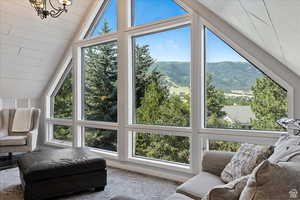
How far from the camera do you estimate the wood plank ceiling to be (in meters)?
3.88

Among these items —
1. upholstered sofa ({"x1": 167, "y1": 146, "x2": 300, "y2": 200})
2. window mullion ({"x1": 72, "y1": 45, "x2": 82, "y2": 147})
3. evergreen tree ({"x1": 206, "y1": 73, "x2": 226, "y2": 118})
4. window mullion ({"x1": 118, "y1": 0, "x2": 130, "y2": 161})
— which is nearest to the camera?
upholstered sofa ({"x1": 167, "y1": 146, "x2": 300, "y2": 200})

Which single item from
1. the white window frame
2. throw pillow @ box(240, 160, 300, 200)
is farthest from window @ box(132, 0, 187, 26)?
throw pillow @ box(240, 160, 300, 200)

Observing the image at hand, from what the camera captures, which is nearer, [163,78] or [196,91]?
[196,91]

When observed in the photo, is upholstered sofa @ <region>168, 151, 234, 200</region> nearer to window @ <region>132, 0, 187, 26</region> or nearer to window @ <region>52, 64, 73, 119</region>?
window @ <region>132, 0, 187, 26</region>

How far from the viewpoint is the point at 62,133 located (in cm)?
538

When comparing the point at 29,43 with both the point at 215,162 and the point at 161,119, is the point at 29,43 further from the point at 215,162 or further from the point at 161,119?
the point at 215,162

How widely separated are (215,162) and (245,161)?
384 millimetres

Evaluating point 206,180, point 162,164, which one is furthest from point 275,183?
point 162,164

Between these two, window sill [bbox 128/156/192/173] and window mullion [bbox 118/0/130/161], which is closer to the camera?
window sill [bbox 128/156/192/173]

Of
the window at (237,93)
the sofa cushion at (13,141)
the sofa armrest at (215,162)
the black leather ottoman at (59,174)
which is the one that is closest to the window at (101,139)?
the sofa cushion at (13,141)

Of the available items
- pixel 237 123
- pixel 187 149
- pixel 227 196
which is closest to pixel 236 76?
pixel 237 123

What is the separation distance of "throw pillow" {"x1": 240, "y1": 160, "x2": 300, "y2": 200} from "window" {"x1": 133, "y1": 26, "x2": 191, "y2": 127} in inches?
104

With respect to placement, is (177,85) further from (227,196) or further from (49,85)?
(49,85)

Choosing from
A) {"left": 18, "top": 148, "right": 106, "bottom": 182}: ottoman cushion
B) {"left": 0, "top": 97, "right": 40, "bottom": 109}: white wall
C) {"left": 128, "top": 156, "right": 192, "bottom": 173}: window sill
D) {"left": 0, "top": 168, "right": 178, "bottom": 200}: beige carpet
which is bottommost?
{"left": 0, "top": 168, "right": 178, "bottom": 200}: beige carpet
